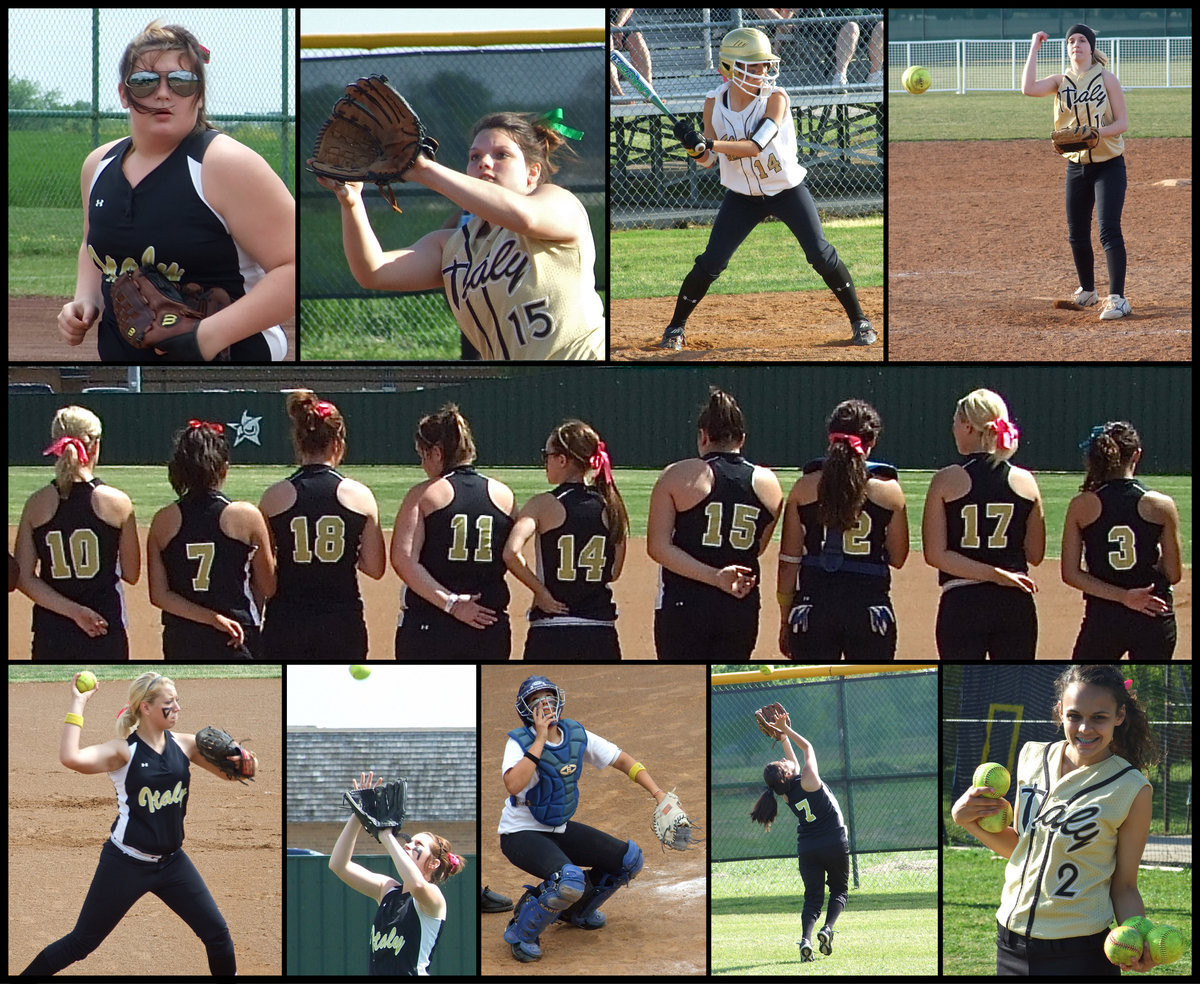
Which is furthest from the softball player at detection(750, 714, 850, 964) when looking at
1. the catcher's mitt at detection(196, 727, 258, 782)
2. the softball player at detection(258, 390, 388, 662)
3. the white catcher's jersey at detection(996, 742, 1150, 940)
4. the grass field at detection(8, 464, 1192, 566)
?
the grass field at detection(8, 464, 1192, 566)

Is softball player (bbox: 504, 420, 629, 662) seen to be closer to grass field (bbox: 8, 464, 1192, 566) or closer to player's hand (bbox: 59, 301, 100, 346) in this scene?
player's hand (bbox: 59, 301, 100, 346)

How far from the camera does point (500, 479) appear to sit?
15.3 metres


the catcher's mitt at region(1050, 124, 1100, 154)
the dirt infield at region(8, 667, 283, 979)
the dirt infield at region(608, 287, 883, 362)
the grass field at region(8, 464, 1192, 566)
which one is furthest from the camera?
the grass field at region(8, 464, 1192, 566)

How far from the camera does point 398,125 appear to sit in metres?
5.93

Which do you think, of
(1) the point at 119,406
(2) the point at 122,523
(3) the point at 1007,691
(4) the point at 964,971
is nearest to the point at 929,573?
(3) the point at 1007,691

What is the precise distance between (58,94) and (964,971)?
1143 centimetres

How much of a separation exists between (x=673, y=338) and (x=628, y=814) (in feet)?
10.5

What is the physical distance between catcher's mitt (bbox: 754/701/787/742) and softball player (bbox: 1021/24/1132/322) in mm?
3500

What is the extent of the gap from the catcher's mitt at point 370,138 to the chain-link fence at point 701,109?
6.27 m

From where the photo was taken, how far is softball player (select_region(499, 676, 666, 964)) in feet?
19.0

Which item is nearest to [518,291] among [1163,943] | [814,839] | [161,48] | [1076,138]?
[161,48]

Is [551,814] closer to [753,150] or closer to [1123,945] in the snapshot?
[1123,945]

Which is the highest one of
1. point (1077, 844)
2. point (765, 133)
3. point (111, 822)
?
point (765, 133)

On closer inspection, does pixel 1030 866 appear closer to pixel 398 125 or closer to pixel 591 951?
pixel 591 951
